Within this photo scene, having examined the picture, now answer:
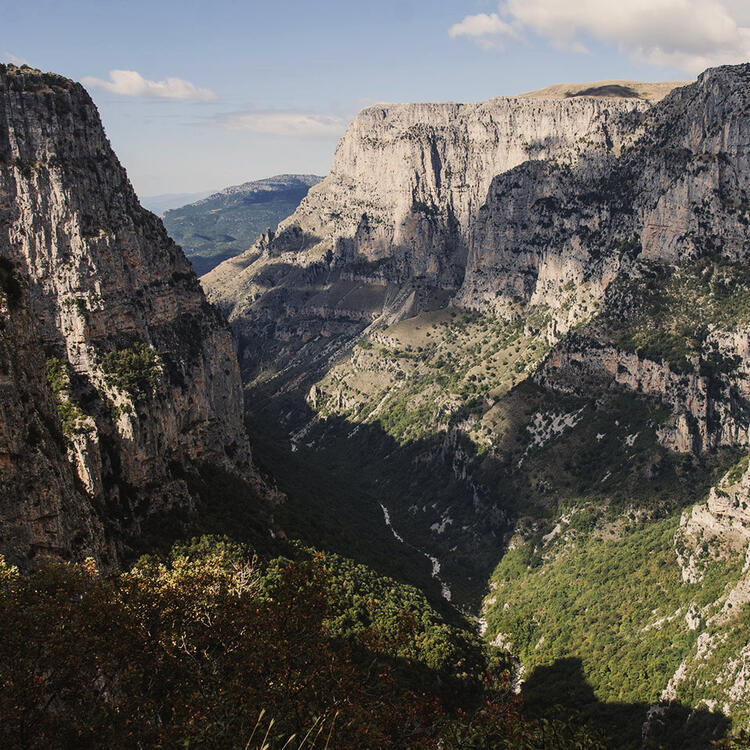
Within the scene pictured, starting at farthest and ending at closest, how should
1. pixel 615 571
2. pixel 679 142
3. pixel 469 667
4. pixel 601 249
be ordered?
pixel 601 249 < pixel 679 142 < pixel 615 571 < pixel 469 667

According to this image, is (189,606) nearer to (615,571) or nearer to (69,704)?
(69,704)

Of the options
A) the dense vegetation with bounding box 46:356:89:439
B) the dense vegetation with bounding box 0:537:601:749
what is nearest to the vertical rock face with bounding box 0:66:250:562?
the dense vegetation with bounding box 46:356:89:439

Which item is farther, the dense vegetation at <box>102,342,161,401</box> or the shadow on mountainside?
the dense vegetation at <box>102,342,161,401</box>

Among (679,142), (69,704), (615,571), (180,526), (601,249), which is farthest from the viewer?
(601,249)

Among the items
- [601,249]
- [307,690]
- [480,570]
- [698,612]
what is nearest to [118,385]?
[307,690]

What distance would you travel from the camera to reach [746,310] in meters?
125

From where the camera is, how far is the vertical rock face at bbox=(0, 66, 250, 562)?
7231cm

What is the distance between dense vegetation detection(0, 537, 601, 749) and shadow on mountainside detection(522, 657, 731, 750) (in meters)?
27.4

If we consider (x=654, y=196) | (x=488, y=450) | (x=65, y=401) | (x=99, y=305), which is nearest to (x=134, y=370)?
(x=99, y=305)

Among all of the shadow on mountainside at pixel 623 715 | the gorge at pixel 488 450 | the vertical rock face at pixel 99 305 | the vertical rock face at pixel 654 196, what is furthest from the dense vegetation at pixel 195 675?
the vertical rock face at pixel 654 196

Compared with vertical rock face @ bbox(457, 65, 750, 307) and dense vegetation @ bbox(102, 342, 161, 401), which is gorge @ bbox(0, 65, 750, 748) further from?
→ vertical rock face @ bbox(457, 65, 750, 307)

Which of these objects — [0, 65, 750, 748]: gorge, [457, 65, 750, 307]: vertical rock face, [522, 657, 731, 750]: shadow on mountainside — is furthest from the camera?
[457, 65, 750, 307]: vertical rock face

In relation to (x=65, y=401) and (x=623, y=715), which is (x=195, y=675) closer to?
(x=65, y=401)

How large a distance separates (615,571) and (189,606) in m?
85.7
